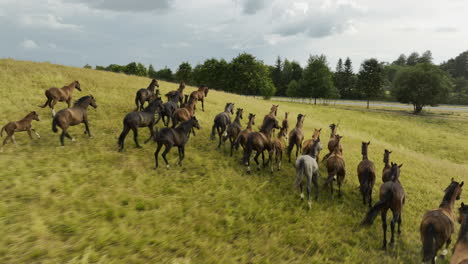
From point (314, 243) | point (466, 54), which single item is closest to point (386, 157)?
point (314, 243)

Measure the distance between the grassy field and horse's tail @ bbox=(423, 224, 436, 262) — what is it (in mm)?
950

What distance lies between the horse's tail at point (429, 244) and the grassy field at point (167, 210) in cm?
95

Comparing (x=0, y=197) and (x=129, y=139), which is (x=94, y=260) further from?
(x=129, y=139)

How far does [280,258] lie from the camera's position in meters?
6.03

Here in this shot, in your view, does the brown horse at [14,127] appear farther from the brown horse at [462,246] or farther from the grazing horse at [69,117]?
the brown horse at [462,246]

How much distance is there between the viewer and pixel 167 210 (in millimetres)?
7246

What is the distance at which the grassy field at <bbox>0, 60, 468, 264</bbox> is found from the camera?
18.3 ft

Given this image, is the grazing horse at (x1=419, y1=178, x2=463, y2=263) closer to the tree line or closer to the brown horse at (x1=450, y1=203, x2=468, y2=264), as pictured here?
the brown horse at (x1=450, y1=203, x2=468, y2=264)

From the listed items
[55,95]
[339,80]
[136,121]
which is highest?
[339,80]

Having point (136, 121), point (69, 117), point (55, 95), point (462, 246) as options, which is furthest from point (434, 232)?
point (55, 95)

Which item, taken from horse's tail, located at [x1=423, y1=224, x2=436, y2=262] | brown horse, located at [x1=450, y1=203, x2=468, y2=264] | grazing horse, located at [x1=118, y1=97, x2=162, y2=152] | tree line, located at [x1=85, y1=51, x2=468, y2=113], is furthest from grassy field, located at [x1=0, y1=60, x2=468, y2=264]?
tree line, located at [x1=85, y1=51, x2=468, y2=113]

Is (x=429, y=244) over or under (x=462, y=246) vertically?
under

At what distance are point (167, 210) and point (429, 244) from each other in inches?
293

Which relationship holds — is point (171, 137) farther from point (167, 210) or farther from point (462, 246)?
point (462, 246)
